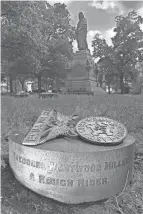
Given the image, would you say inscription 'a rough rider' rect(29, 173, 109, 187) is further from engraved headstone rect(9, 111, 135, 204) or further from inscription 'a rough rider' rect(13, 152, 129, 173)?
inscription 'a rough rider' rect(13, 152, 129, 173)

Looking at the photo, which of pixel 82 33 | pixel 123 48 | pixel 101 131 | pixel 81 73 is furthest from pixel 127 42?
pixel 101 131

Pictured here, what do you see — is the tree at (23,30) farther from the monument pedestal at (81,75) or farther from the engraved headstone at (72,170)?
the engraved headstone at (72,170)

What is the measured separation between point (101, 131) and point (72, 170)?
769 millimetres

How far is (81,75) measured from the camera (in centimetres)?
1516

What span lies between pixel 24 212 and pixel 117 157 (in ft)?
3.87

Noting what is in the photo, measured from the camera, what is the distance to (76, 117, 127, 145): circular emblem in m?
2.85

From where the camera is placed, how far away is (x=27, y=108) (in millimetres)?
6258

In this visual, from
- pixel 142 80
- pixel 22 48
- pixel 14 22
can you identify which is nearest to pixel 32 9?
pixel 14 22

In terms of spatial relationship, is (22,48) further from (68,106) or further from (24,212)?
(24,212)

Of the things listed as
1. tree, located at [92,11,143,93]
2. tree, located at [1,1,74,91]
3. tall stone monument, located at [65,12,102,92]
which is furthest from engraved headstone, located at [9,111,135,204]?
tree, located at [92,11,143,93]

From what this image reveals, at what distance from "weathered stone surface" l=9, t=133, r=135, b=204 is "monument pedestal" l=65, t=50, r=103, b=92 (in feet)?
38.2

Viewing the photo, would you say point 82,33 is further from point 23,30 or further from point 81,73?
point 23,30

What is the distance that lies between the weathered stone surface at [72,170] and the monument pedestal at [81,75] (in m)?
11.6

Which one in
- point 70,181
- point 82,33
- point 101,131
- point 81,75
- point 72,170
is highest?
point 82,33
